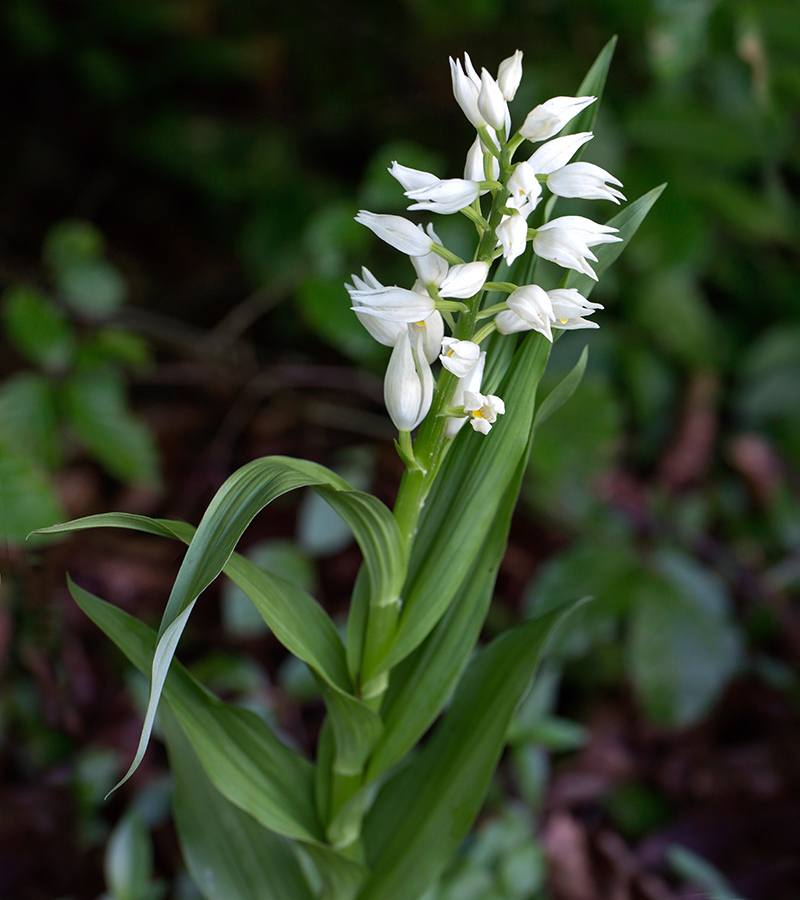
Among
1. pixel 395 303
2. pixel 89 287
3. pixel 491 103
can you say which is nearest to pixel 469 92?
pixel 491 103

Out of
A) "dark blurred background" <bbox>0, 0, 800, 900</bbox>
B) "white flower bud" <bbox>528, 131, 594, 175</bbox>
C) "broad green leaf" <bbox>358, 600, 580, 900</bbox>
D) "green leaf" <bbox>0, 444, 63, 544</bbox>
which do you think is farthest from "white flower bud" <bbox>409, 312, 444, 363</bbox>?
"green leaf" <bbox>0, 444, 63, 544</bbox>

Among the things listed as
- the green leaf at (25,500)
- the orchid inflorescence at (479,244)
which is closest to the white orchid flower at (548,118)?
the orchid inflorescence at (479,244)

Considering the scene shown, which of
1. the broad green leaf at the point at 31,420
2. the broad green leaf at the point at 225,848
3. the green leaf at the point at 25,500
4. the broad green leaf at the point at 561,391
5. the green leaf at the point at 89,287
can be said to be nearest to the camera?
the broad green leaf at the point at 561,391

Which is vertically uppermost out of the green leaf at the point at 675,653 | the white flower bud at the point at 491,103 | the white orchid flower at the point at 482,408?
the white flower bud at the point at 491,103

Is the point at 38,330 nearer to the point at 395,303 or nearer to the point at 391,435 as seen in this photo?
the point at 391,435

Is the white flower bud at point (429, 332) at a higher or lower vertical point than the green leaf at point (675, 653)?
higher

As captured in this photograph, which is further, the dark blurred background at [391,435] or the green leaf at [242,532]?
the dark blurred background at [391,435]

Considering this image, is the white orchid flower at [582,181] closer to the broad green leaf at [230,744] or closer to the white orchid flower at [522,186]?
the white orchid flower at [522,186]
